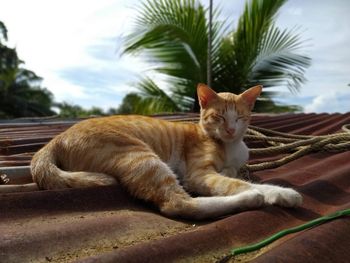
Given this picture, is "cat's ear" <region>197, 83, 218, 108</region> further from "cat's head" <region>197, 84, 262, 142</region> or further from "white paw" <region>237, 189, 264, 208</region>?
"white paw" <region>237, 189, 264, 208</region>

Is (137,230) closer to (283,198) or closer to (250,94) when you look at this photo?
(283,198)

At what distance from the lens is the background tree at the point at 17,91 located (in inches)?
683

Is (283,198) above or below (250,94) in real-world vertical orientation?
below

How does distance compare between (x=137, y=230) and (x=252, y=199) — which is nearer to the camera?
(x=137, y=230)

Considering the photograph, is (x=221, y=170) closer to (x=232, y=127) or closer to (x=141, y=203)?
(x=232, y=127)

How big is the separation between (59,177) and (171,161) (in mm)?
657

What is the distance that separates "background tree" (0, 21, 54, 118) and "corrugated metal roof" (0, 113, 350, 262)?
1662 centimetres

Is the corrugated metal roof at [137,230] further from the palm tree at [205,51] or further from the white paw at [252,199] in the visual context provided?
the palm tree at [205,51]

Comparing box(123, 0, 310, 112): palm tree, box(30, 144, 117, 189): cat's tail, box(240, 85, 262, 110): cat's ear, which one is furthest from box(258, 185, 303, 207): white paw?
box(123, 0, 310, 112): palm tree

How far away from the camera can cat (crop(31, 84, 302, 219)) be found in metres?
1.57

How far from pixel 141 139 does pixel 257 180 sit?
60cm

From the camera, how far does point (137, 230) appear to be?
1300 millimetres

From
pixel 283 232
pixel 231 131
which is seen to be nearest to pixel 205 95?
pixel 231 131

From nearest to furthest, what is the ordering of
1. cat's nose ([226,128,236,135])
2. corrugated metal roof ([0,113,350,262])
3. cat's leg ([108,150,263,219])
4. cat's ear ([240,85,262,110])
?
corrugated metal roof ([0,113,350,262]) < cat's leg ([108,150,263,219]) < cat's nose ([226,128,236,135]) < cat's ear ([240,85,262,110])
